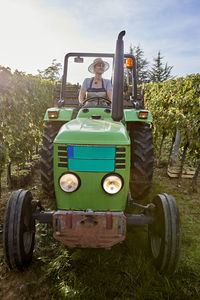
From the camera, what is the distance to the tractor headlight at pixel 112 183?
196 centimetres

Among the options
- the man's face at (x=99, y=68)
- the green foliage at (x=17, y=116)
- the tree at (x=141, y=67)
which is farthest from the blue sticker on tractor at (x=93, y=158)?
the tree at (x=141, y=67)

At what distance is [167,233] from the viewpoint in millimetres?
1990

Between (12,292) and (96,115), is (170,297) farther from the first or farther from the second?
(96,115)

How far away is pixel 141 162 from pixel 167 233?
3.38ft

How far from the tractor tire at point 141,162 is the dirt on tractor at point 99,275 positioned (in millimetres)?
582

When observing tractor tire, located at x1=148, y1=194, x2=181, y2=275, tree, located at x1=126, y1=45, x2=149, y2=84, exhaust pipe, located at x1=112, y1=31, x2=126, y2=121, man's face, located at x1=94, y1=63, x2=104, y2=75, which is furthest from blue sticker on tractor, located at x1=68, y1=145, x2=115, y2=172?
tree, located at x1=126, y1=45, x2=149, y2=84

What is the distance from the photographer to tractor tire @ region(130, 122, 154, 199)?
285 cm

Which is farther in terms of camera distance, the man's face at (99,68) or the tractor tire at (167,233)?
the man's face at (99,68)

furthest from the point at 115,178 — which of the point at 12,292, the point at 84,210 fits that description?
the point at 12,292

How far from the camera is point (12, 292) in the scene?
1944mm

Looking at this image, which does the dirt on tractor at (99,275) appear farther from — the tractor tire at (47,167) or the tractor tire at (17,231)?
the tractor tire at (47,167)

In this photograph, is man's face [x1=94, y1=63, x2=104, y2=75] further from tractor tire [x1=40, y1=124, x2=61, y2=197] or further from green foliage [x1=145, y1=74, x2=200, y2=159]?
green foliage [x1=145, y1=74, x2=200, y2=159]

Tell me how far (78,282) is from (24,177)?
3.15 metres

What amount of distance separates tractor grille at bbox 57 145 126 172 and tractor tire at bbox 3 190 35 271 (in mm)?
585
